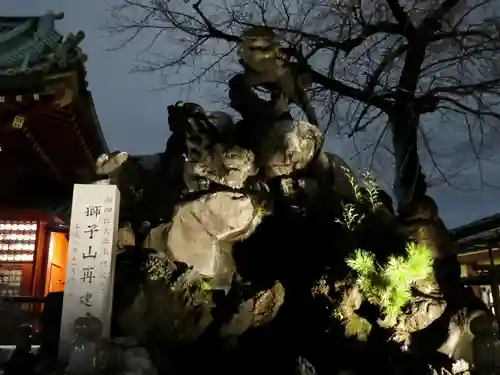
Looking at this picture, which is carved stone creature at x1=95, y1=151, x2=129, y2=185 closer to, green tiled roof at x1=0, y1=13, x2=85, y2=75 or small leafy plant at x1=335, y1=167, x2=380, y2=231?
green tiled roof at x1=0, y1=13, x2=85, y2=75

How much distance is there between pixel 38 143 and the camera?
38.4ft

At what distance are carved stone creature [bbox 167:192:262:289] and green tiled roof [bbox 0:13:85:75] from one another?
5.07m

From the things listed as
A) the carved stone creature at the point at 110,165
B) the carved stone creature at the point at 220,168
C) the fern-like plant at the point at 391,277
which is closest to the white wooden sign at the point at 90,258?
the carved stone creature at the point at 220,168

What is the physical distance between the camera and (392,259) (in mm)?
6801

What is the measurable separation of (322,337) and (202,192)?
8.90 feet

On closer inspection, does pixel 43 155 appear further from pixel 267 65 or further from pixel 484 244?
pixel 484 244

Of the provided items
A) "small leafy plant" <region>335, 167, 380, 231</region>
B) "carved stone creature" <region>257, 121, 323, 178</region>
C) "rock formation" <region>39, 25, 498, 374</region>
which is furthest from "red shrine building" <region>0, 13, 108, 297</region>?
"small leafy plant" <region>335, 167, 380, 231</region>

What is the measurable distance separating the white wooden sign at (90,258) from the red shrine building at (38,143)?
4583mm

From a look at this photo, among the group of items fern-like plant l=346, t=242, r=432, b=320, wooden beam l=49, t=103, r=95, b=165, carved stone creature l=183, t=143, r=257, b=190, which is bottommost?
fern-like plant l=346, t=242, r=432, b=320

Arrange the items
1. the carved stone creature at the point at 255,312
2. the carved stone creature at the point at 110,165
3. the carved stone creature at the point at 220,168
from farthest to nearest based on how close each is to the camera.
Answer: the carved stone creature at the point at 110,165
the carved stone creature at the point at 220,168
the carved stone creature at the point at 255,312

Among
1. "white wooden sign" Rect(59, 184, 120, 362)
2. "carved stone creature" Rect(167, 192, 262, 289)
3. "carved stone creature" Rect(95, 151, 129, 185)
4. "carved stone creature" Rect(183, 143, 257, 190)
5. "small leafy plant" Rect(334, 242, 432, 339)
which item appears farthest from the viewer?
"carved stone creature" Rect(95, 151, 129, 185)

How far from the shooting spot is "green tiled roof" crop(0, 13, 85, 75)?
11023 millimetres

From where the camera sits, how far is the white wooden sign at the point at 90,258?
6418mm

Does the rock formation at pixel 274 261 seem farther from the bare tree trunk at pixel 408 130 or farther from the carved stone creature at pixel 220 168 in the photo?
the bare tree trunk at pixel 408 130
